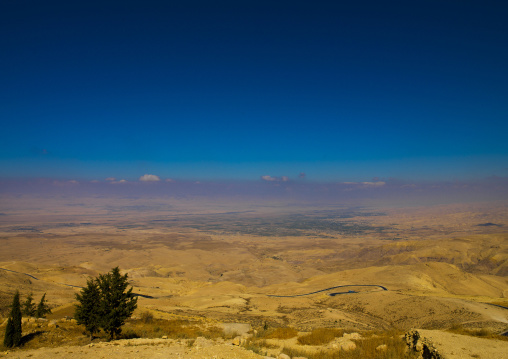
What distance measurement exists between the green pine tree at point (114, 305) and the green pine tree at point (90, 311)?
0.56 m

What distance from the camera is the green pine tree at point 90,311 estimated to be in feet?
59.4

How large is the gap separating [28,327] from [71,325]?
325 cm

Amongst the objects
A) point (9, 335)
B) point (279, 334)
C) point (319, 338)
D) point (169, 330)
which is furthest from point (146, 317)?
point (319, 338)

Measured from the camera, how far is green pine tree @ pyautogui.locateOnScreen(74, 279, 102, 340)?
18.1 metres

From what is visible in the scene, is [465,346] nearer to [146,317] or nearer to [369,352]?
[369,352]

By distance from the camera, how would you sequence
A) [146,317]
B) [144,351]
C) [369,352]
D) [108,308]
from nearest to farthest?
[369,352]
[144,351]
[108,308]
[146,317]

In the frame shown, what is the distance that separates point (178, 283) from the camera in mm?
68750

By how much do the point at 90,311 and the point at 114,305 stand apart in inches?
91.1

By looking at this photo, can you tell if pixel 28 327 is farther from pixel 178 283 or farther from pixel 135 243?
pixel 135 243

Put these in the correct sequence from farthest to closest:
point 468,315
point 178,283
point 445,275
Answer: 1. point 178,283
2. point 445,275
3. point 468,315

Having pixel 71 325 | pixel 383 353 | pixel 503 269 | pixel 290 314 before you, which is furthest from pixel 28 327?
pixel 503 269

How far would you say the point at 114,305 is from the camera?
59.1ft

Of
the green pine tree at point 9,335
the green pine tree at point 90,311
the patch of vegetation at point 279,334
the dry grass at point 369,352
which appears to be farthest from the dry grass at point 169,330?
the dry grass at point 369,352

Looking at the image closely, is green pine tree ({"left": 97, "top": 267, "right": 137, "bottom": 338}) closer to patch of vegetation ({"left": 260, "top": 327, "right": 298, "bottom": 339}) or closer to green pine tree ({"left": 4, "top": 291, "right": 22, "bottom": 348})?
green pine tree ({"left": 4, "top": 291, "right": 22, "bottom": 348})
